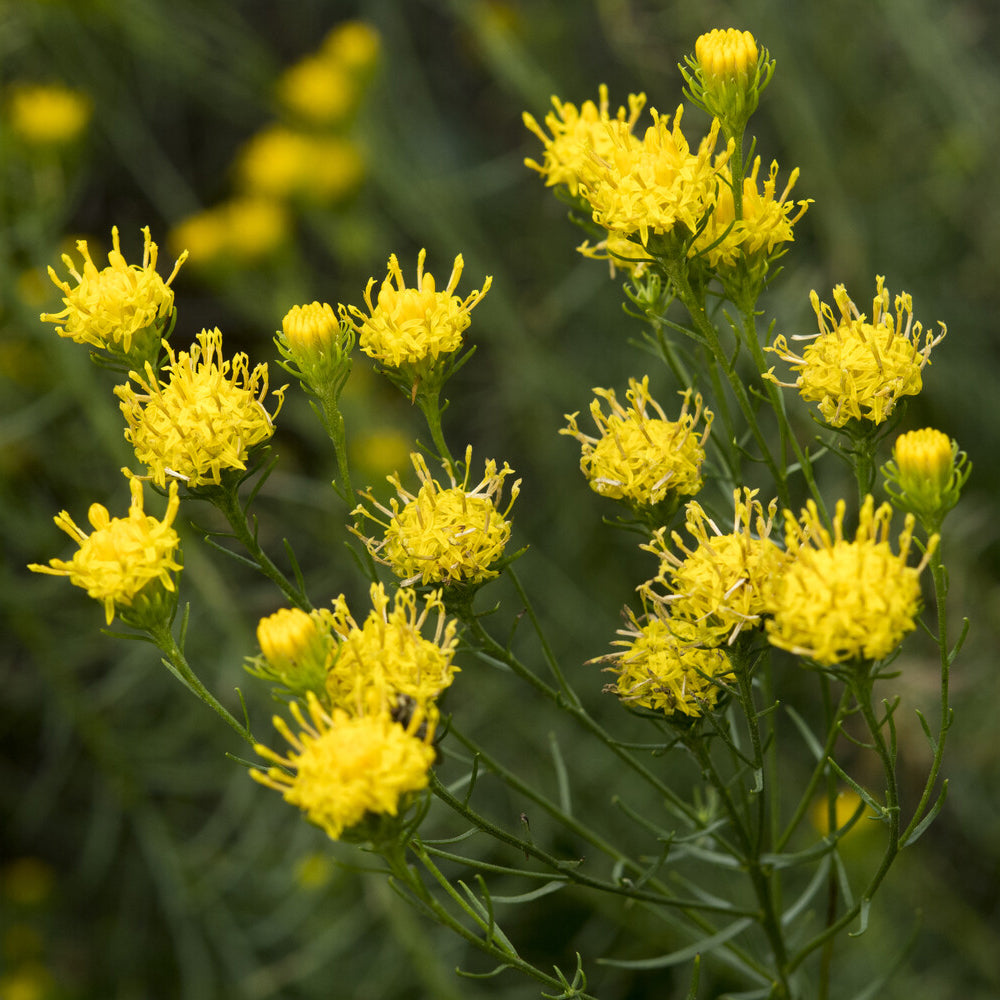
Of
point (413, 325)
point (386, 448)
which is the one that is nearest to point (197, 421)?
point (413, 325)

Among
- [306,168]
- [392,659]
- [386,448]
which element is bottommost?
[392,659]

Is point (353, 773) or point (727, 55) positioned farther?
point (727, 55)

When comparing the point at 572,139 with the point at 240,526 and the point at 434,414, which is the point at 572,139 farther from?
Answer: the point at 240,526

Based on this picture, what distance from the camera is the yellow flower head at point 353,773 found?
817mm

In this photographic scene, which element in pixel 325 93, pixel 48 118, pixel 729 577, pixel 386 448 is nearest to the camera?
pixel 729 577

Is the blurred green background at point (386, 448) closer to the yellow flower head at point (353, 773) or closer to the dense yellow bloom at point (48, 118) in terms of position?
the dense yellow bloom at point (48, 118)

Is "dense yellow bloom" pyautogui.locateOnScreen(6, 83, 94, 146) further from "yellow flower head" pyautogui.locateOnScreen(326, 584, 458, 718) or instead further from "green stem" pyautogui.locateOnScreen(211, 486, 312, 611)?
"yellow flower head" pyautogui.locateOnScreen(326, 584, 458, 718)

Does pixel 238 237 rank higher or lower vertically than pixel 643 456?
higher

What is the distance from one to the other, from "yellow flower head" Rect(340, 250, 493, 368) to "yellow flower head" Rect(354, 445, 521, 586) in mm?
127

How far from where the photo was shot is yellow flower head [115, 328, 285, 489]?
103cm

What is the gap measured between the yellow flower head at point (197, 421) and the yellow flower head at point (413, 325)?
0.12 m

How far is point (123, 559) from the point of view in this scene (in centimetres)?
99

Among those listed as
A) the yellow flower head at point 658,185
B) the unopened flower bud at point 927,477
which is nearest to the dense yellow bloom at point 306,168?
the yellow flower head at point 658,185

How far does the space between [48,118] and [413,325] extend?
1.75 metres
